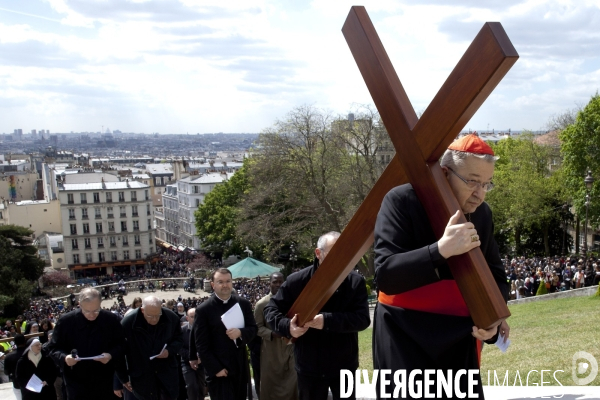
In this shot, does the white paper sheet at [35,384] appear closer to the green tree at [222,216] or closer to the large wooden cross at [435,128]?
the large wooden cross at [435,128]

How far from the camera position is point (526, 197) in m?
42.5

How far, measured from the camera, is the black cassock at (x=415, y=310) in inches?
123

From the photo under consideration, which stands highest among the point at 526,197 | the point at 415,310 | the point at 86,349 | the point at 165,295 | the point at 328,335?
the point at 415,310

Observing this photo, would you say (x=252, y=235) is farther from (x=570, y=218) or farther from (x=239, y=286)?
(x=570, y=218)

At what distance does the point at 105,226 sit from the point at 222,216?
29460 mm

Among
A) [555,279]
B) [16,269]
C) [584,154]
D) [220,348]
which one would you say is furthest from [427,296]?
[16,269]

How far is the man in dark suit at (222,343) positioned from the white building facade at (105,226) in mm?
79532

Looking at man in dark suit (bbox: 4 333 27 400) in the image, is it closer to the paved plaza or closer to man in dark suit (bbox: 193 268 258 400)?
man in dark suit (bbox: 193 268 258 400)

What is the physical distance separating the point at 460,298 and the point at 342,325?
72.1 inches

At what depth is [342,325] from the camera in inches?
195

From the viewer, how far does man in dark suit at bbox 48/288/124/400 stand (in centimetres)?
656

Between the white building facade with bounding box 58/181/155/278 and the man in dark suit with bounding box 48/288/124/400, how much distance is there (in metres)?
78.8

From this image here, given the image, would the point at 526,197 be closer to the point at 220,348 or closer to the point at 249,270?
the point at 249,270

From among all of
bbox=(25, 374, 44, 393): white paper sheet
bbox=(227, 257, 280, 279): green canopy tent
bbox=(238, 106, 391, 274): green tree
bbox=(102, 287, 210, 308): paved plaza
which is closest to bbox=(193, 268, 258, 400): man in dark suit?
bbox=(25, 374, 44, 393): white paper sheet
